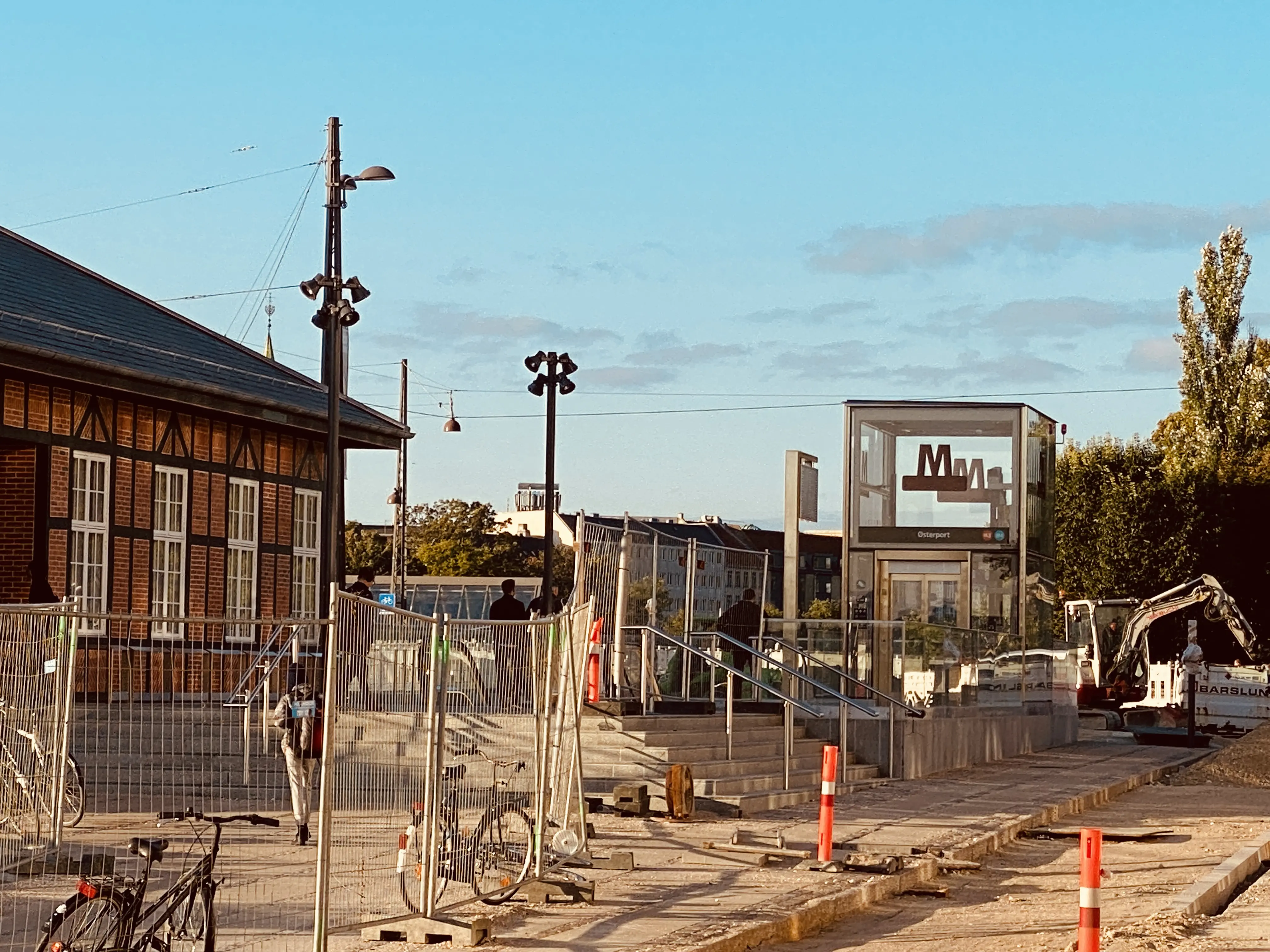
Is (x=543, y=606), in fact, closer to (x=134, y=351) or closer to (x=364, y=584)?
(x=364, y=584)

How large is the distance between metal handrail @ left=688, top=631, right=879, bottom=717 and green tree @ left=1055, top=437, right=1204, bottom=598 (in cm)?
4192

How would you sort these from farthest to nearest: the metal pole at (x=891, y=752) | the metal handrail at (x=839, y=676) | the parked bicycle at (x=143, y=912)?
the metal handrail at (x=839, y=676) → the metal pole at (x=891, y=752) → the parked bicycle at (x=143, y=912)

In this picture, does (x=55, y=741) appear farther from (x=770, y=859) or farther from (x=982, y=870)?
(x=982, y=870)

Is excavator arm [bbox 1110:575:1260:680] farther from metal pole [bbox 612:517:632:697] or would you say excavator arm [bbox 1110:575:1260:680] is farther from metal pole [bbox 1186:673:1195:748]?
metal pole [bbox 612:517:632:697]

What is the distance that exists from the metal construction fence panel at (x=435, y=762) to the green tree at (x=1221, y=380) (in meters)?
56.7

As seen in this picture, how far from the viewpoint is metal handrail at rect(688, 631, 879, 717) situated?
25.1 metres

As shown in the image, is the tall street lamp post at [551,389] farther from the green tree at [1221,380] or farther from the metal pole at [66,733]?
the green tree at [1221,380]

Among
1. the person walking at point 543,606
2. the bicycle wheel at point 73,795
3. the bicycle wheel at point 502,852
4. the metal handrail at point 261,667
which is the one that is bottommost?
the bicycle wheel at point 502,852

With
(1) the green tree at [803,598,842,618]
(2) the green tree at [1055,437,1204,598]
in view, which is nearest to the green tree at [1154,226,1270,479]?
(2) the green tree at [1055,437,1204,598]

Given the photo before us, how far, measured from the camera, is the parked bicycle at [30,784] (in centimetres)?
924

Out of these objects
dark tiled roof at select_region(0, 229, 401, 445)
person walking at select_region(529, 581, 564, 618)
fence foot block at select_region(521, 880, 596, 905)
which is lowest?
fence foot block at select_region(521, 880, 596, 905)

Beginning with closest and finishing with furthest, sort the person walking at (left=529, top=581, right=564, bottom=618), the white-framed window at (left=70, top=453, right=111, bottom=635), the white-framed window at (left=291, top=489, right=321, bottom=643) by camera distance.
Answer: the white-framed window at (left=70, top=453, right=111, bottom=635) → the person walking at (left=529, top=581, right=564, bottom=618) → the white-framed window at (left=291, top=489, right=321, bottom=643)

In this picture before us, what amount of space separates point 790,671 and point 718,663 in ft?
6.50

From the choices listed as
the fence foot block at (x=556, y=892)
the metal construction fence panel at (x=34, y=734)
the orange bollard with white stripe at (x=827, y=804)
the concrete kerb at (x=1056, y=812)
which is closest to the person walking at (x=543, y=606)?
the concrete kerb at (x=1056, y=812)
